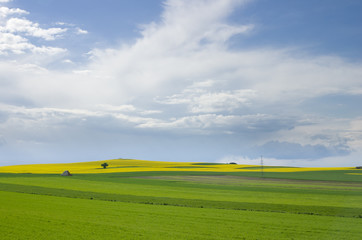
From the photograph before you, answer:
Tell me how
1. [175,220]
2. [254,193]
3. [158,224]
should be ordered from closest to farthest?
[158,224]
[175,220]
[254,193]

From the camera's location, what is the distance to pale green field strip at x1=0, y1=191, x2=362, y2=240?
53.9 feet

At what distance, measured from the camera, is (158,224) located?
62.3 ft

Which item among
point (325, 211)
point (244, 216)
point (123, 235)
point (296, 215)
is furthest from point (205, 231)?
point (325, 211)

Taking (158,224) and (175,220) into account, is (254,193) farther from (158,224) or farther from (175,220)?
(158,224)

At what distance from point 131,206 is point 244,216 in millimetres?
8815

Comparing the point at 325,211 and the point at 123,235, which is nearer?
the point at 123,235

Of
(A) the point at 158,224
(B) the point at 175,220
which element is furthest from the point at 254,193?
(A) the point at 158,224

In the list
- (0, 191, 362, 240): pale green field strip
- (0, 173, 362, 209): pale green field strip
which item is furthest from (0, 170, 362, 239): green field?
(0, 173, 362, 209): pale green field strip

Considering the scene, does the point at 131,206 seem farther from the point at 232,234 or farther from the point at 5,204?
the point at 232,234

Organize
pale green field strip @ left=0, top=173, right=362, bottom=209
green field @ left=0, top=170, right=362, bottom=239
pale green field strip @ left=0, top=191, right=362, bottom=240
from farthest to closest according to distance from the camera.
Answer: pale green field strip @ left=0, top=173, right=362, bottom=209 → green field @ left=0, top=170, right=362, bottom=239 → pale green field strip @ left=0, top=191, right=362, bottom=240

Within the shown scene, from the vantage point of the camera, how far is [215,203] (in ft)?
93.5

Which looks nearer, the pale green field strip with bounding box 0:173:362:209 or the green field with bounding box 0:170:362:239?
the green field with bounding box 0:170:362:239

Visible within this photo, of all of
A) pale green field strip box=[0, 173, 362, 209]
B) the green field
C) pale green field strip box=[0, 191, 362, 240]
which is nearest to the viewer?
pale green field strip box=[0, 191, 362, 240]

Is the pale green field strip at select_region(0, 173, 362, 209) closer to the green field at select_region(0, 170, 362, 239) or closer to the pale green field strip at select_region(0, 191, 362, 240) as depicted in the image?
the green field at select_region(0, 170, 362, 239)
